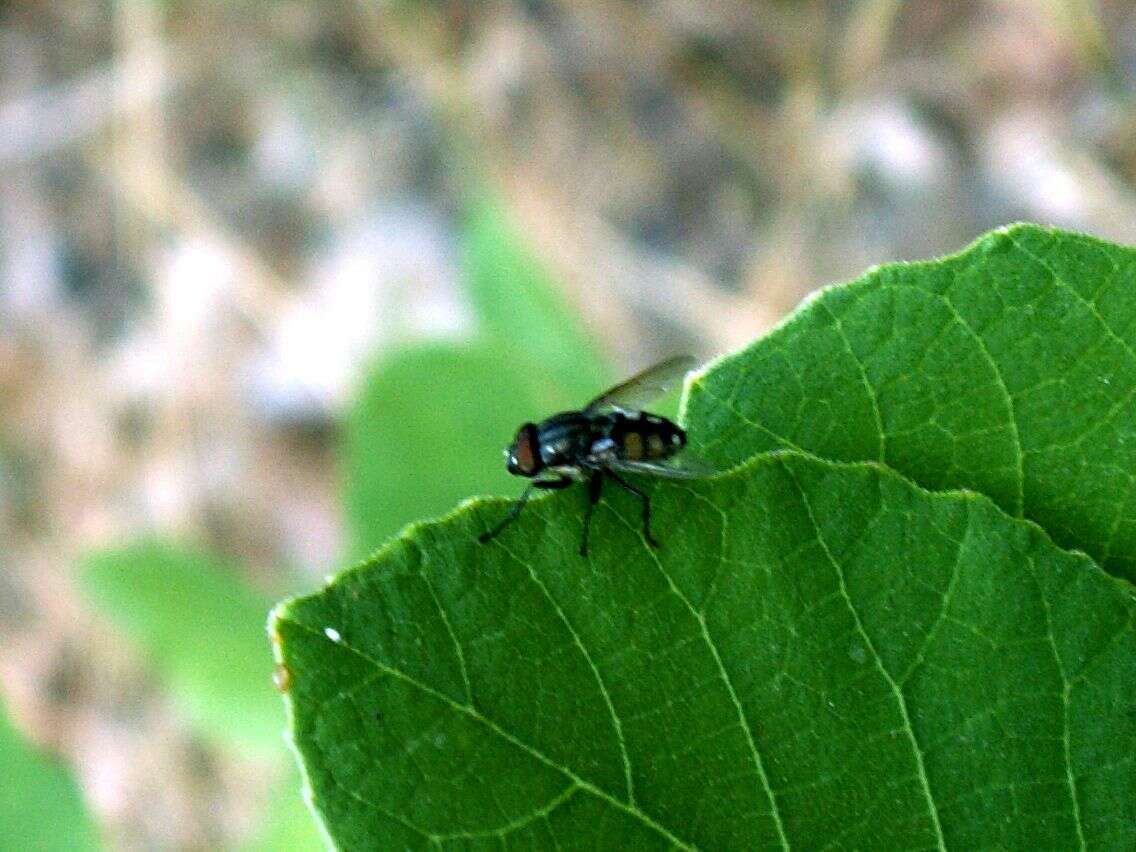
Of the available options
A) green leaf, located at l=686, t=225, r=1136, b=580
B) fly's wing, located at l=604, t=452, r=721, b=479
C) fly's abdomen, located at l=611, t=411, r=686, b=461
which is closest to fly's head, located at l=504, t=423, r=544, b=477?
fly's abdomen, located at l=611, t=411, r=686, b=461

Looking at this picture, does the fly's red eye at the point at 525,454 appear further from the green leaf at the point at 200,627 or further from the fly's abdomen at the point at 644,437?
the green leaf at the point at 200,627

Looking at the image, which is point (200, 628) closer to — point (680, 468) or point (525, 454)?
point (525, 454)

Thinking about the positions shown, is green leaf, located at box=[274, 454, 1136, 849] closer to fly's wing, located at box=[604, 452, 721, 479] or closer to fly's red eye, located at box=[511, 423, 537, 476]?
fly's wing, located at box=[604, 452, 721, 479]

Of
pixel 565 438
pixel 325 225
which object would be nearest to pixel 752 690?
pixel 565 438

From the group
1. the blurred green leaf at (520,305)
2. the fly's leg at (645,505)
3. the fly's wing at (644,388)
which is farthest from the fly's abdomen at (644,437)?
the blurred green leaf at (520,305)

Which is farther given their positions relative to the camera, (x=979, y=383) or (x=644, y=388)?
(x=644, y=388)
